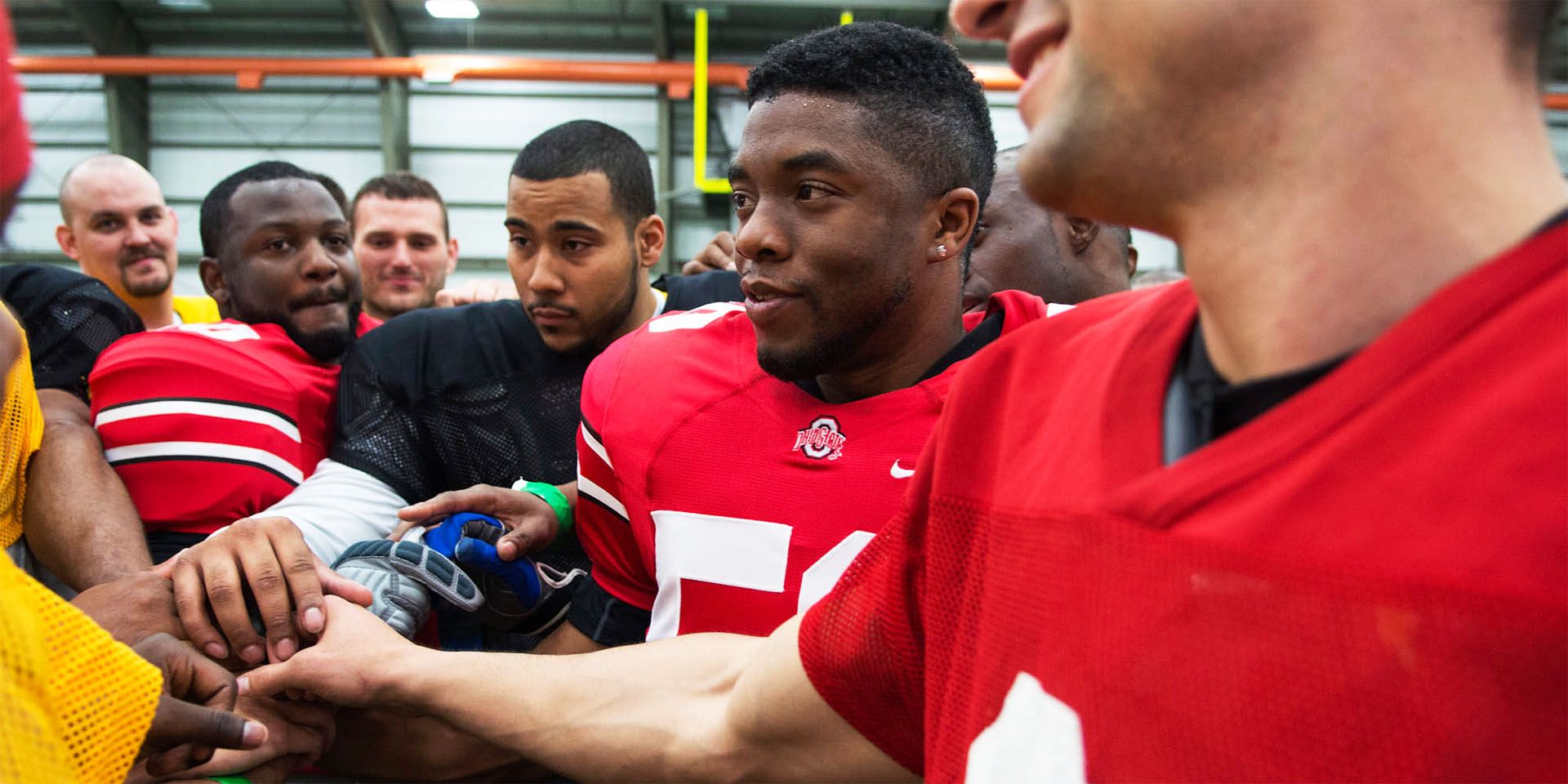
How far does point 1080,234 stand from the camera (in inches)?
123

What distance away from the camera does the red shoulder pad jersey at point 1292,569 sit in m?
0.66

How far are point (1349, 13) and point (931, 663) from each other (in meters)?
0.62

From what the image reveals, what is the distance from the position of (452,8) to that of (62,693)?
11.8m

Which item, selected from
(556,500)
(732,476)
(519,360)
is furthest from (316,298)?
(732,476)

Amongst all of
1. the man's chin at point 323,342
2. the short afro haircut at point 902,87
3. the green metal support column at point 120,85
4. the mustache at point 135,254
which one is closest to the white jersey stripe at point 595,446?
the short afro haircut at point 902,87

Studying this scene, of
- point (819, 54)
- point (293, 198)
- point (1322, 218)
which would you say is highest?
point (819, 54)

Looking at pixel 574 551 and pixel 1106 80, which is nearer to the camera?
pixel 1106 80

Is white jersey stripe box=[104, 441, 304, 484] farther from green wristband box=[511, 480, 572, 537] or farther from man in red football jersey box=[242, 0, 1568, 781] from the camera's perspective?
man in red football jersey box=[242, 0, 1568, 781]

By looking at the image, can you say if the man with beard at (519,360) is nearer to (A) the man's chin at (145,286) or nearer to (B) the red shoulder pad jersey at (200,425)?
(B) the red shoulder pad jersey at (200,425)

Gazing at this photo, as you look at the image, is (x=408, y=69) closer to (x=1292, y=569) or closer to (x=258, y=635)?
(x=258, y=635)

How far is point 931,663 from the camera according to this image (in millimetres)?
1048

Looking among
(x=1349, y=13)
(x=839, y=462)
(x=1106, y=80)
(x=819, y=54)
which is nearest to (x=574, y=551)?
(x=839, y=462)

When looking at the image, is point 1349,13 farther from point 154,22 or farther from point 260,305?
point 154,22

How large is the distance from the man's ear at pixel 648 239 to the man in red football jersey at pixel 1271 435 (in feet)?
6.82
